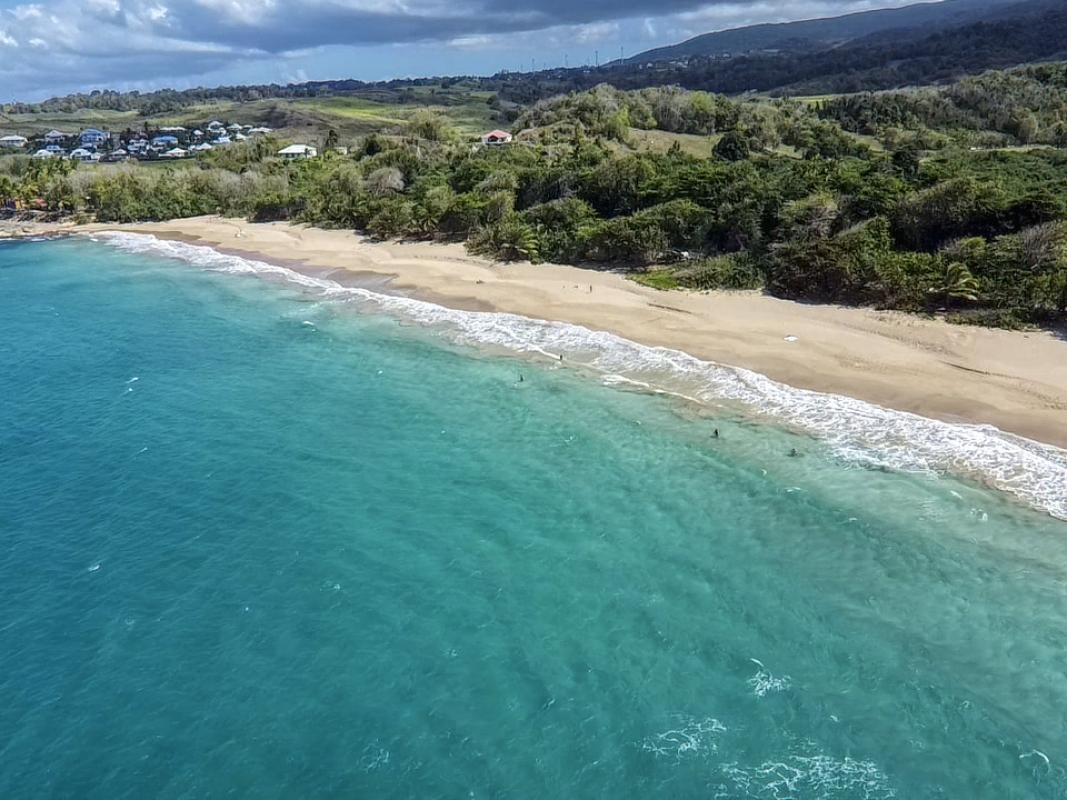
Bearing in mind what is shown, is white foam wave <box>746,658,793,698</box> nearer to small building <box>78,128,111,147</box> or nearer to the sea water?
the sea water

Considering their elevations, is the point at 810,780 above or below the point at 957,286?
below

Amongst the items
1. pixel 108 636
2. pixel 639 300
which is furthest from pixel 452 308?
pixel 108 636

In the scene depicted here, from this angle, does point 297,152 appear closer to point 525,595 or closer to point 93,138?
point 93,138

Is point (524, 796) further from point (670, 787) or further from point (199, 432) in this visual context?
point (199, 432)

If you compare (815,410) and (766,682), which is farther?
(815,410)

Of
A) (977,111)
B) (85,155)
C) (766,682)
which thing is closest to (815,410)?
(766,682)

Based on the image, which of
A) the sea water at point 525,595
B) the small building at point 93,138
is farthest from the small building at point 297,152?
the sea water at point 525,595

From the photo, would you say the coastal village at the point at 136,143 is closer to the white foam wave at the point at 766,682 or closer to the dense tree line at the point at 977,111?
the dense tree line at the point at 977,111
